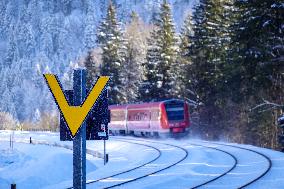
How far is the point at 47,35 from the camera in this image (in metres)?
192

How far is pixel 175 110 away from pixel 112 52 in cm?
2343

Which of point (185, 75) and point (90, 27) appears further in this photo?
point (90, 27)

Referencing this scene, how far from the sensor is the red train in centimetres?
3631

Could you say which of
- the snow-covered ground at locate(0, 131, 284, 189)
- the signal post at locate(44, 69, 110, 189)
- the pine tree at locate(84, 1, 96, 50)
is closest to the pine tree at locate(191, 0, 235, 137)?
the snow-covered ground at locate(0, 131, 284, 189)

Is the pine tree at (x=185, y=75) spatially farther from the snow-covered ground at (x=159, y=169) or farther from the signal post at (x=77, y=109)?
the signal post at (x=77, y=109)

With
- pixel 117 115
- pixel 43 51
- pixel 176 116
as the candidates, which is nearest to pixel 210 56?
pixel 176 116

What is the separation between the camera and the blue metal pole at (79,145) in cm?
551

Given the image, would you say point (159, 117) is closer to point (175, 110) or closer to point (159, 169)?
point (175, 110)

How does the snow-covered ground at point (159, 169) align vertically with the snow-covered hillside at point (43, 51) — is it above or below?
below

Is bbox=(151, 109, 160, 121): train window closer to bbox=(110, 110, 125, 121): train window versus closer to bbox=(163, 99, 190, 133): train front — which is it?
bbox=(163, 99, 190, 133): train front

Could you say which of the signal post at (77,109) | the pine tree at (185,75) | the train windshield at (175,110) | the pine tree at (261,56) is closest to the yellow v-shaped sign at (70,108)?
the signal post at (77,109)

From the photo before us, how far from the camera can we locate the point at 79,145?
5.56 meters

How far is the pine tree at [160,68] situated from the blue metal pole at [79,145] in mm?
43010

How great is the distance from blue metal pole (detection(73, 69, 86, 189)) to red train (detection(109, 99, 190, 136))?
30622 millimetres
